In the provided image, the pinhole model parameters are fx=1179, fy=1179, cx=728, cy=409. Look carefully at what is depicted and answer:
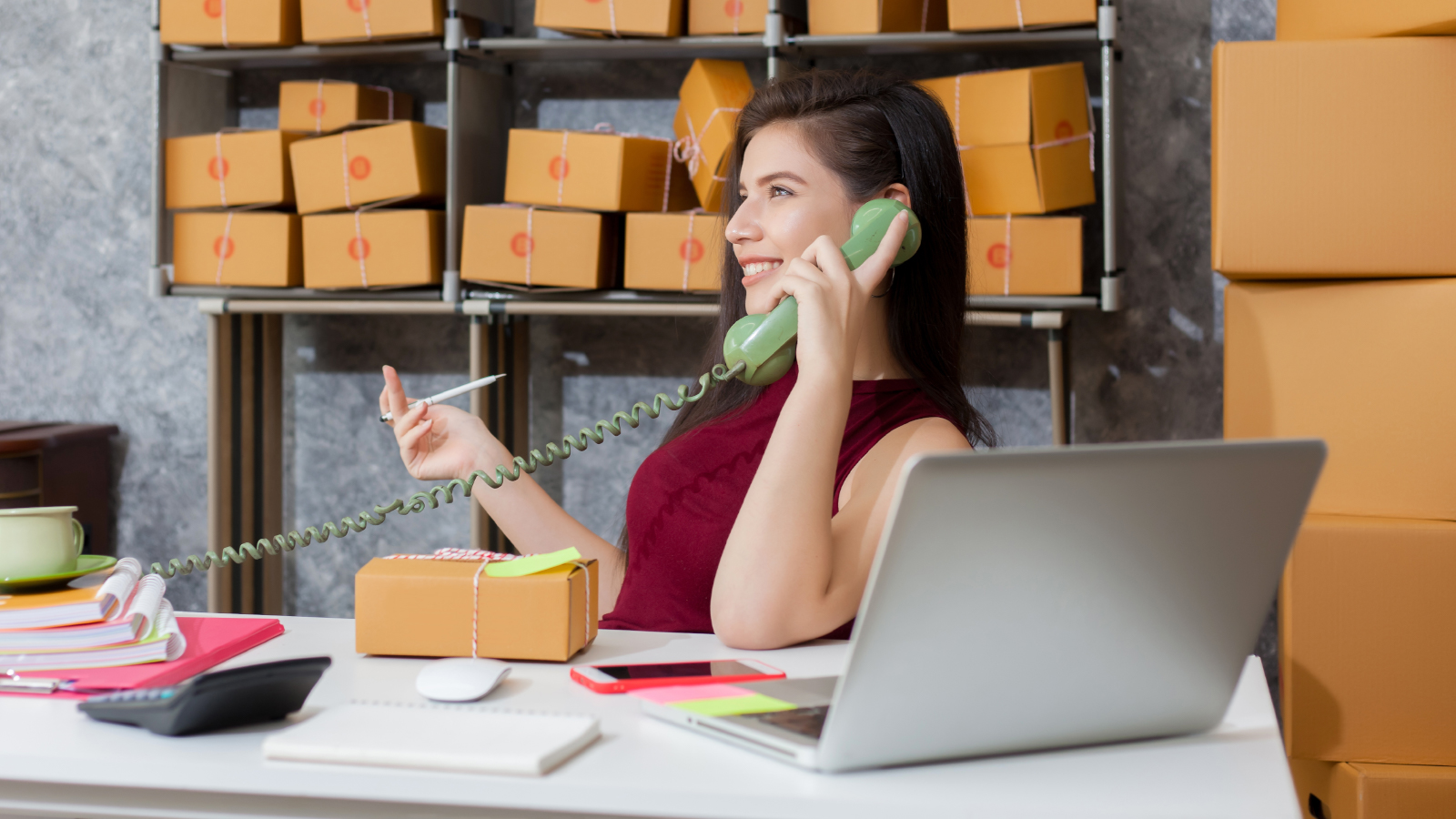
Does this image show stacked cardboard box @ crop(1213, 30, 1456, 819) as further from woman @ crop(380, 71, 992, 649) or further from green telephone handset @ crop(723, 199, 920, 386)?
green telephone handset @ crop(723, 199, 920, 386)

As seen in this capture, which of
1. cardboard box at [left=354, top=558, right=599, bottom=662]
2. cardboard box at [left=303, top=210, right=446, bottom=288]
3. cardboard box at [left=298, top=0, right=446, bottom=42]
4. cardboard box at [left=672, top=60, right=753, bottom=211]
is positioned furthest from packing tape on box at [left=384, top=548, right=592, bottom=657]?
cardboard box at [left=298, top=0, right=446, bottom=42]

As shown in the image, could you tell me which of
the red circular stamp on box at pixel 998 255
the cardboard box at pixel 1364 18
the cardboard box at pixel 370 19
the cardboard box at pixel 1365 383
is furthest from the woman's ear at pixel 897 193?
the cardboard box at pixel 370 19

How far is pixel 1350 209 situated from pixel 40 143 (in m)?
3.18

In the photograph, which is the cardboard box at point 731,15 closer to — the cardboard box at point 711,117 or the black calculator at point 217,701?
the cardboard box at point 711,117

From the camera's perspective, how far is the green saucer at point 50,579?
3.38 feet

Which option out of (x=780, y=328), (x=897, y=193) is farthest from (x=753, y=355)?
(x=897, y=193)

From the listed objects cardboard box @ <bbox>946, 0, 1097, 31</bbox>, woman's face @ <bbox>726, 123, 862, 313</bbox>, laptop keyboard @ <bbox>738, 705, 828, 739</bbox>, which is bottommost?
laptop keyboard @ <bbox>738, 705, 828, 739</bbox>

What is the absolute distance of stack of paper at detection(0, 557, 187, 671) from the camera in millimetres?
952

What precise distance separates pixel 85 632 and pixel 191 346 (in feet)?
8.05

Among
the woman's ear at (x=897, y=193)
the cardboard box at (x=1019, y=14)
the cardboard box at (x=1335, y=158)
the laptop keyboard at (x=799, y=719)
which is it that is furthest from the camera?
the cardboard box at (x=1019, y=14)

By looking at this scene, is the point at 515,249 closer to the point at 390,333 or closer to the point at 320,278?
the point at 320,278

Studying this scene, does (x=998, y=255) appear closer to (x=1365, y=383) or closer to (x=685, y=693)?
(x=1365, y=383)

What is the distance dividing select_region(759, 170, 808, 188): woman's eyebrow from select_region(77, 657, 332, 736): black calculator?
34.4 inches

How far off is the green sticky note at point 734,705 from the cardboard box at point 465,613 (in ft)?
0.61
